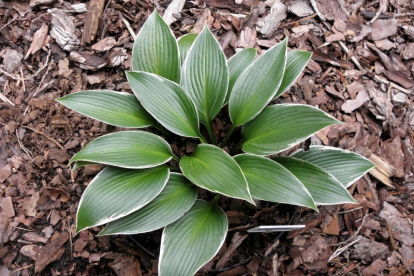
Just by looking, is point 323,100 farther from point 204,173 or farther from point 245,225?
point 204,173

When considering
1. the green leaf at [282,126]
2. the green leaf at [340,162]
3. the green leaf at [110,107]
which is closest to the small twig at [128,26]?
the green leaf at [110,107]

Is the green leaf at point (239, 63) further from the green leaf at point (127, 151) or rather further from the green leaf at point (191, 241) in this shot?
the green leaf at point (191, 241)

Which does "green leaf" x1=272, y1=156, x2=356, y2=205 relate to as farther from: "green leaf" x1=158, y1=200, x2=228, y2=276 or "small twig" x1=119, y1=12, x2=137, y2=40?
"small twig" x1=119, y1=12, x2=137, y2=40

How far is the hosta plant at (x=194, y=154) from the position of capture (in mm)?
1261

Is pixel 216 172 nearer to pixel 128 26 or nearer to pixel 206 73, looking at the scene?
pixel 206 73

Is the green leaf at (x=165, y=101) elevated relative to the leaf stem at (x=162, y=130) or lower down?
elevated

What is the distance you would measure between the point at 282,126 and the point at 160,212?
67cm

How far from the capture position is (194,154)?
1.46 m

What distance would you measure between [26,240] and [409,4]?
3.13m

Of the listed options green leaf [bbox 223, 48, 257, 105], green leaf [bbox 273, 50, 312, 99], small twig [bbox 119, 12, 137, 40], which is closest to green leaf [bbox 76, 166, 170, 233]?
green leaf [bbox 223, 48, 257, 105]

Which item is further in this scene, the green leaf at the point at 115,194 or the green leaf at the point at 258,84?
the green leaf at the point at 258,84

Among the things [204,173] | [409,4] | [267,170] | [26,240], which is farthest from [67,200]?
[409,4]

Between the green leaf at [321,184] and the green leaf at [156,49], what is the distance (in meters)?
0.79

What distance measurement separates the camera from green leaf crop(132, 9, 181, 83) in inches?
60.9
